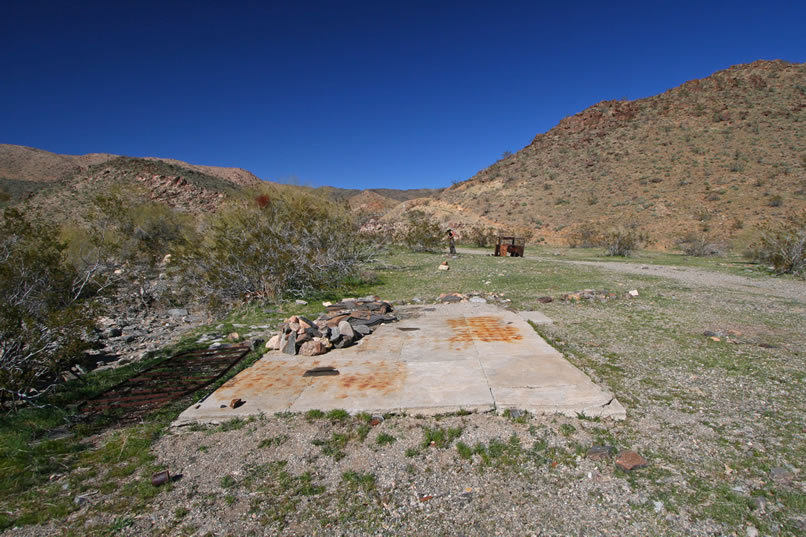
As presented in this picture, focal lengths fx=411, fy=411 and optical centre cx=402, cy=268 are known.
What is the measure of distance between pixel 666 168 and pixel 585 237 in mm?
14491

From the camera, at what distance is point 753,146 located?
34.2 m

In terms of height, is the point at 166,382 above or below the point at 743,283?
below

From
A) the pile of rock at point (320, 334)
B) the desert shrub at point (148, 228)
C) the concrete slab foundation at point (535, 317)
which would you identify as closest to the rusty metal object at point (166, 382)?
the pile of rock at point (320, 334)

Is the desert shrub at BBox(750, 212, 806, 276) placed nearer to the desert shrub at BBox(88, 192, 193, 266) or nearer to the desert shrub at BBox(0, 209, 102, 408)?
the desert shrub at BBox(0, 209, 102, 408)

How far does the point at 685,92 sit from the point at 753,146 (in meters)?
15.8

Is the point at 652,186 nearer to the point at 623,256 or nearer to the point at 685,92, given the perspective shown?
the point at 623,256

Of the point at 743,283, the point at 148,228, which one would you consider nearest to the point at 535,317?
the point at 743,283

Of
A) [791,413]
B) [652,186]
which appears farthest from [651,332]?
[652,186]

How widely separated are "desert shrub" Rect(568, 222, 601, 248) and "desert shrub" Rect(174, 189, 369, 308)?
2106 centimetres

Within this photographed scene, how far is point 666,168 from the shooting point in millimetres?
35688

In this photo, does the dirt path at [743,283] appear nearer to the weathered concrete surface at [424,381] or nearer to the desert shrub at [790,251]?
the desert shrub at [790,251]

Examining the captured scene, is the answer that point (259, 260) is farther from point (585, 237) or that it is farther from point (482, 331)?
point (585, 237)

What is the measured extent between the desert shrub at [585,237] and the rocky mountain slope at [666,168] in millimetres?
972

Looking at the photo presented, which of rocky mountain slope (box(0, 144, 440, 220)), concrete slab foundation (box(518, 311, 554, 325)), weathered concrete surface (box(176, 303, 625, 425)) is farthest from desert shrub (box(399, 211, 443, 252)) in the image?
weathered concrete surface (box(176, 303, 625, 425))
